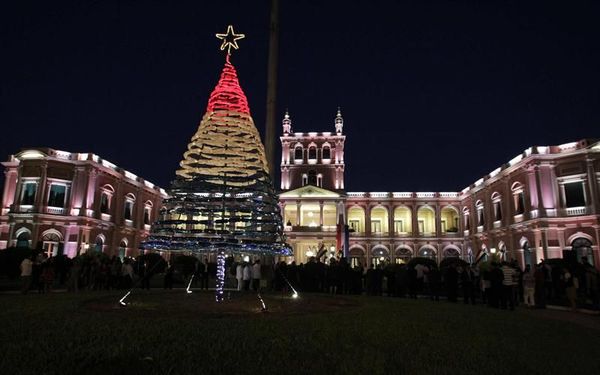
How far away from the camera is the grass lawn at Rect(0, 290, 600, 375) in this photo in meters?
4.68

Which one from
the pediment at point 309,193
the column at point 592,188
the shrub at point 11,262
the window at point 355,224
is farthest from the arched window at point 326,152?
the shrub at point 11,262

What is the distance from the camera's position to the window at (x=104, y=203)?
36.6 m

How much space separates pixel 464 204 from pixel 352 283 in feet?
118

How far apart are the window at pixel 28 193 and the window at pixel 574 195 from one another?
140ft

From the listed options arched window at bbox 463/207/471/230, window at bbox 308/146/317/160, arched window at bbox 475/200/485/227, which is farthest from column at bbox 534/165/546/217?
window at bbox 308/146/317/160

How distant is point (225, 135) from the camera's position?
12297mm

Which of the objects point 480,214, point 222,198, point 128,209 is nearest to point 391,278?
point 222,198

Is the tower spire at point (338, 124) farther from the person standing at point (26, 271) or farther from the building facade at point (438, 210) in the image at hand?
the person standing at point (26, 271)

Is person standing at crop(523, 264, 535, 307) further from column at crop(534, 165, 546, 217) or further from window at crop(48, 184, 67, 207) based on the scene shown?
window at crop(48, 184, 67, 207)

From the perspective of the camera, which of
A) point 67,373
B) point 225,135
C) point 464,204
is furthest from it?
point 464,204

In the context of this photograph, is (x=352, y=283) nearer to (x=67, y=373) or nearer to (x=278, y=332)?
(x=278, y=332)

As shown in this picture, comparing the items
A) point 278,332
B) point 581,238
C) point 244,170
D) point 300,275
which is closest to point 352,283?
point 300,275

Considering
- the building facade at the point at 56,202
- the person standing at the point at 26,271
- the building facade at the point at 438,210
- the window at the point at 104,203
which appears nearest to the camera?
the person standing at the point at 26,271

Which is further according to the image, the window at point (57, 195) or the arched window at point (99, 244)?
the arched window at point (99, 244)
